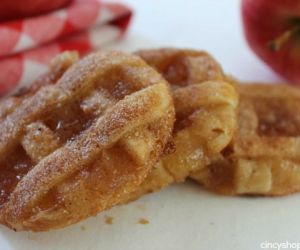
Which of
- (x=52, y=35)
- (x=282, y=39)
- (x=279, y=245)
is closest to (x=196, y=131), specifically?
Answer: (x=279, y=245)

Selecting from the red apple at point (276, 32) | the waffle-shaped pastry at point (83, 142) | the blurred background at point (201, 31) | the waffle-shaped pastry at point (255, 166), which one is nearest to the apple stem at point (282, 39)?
the red apple at point (276, 32)

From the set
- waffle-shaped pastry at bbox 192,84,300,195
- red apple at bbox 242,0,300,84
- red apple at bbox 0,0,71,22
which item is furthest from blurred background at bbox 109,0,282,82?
waffle-shaped pastry at bbox 192,84,300,195

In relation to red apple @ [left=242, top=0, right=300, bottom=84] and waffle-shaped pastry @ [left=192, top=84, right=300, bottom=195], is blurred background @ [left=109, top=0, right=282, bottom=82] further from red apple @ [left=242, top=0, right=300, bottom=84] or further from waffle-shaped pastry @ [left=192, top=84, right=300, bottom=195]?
waffle-shaped pastry @ [left=192, top=84, right=300, bottom=195]

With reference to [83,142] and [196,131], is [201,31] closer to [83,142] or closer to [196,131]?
[196,131]

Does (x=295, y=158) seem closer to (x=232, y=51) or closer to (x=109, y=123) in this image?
(x=109, y=123)

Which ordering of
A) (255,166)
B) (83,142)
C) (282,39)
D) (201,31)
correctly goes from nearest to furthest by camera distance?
1. (83,142)
2. (255,166)
3. (282,39)
4. (201,31)

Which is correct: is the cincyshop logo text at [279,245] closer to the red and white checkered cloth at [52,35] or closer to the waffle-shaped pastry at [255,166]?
the waffle-shaped pastry at [255,166]

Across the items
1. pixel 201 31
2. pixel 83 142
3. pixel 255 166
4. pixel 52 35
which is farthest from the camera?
pixel 201 31
